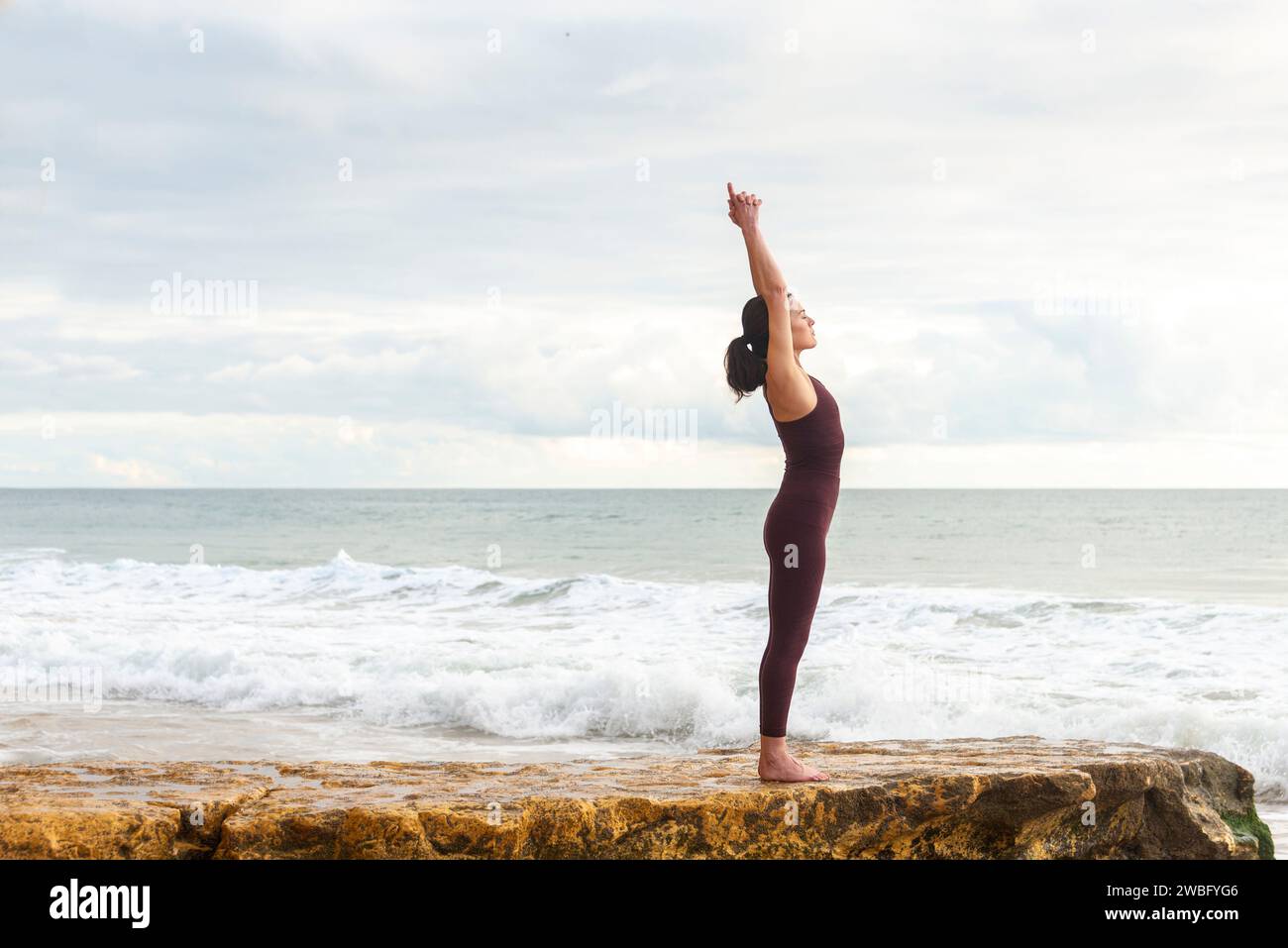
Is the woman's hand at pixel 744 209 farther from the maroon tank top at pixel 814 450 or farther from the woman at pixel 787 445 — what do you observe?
the maroon tank top at pixel 814 450

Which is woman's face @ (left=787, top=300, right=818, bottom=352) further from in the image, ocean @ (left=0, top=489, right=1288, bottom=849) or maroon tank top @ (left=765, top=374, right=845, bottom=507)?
ocean @ (left=0, top=489, right=1288, bottom=849)

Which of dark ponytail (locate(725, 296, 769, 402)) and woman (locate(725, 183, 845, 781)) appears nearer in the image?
woman (locate(725, 183, 845, 781))

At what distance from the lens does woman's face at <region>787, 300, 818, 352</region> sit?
4621mm

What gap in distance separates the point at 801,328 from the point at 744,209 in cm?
52

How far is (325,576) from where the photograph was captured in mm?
24281

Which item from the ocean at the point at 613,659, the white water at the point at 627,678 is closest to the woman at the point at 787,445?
the ocean at the point at 613,659

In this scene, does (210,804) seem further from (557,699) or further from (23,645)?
(23,645)

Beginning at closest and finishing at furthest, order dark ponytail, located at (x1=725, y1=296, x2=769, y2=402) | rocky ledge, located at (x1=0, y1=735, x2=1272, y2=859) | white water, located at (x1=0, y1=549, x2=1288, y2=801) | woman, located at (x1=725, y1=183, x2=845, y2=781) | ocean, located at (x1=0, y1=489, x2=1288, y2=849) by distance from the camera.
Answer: rocky ledge, located at (x1=0, y1=735, x2=1272, y2=859), woman, located at (x1=725, y1=183, x2=845, y2=781), dark ponytail, located at (x1=725, y1=296, x2=769, y2=402), white water, located at (x1=0, y1=549, x2=1288, y2=801), ocean, located at (x1=0, y1=489, x2=1288, y2=849)

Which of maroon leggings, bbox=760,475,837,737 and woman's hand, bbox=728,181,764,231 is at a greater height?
woman's hand, bbox=728,181,764,231

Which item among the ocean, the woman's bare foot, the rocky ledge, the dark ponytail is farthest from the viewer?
the ocean

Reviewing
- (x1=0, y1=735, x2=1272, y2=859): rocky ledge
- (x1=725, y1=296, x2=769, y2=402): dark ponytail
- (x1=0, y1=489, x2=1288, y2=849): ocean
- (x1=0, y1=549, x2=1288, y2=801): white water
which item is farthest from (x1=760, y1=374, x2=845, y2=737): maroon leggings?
(x1=0, y1=549, x2=1288, y2=801): white water

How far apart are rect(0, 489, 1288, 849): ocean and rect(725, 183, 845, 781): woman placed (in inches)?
220

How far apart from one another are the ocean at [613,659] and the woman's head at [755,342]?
5992 mm

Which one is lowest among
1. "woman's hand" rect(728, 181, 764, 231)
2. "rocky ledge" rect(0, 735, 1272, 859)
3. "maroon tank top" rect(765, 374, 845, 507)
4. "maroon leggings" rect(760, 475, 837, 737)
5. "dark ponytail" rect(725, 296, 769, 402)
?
"rocky ledge" rect(0, 735, 1272, 859)
